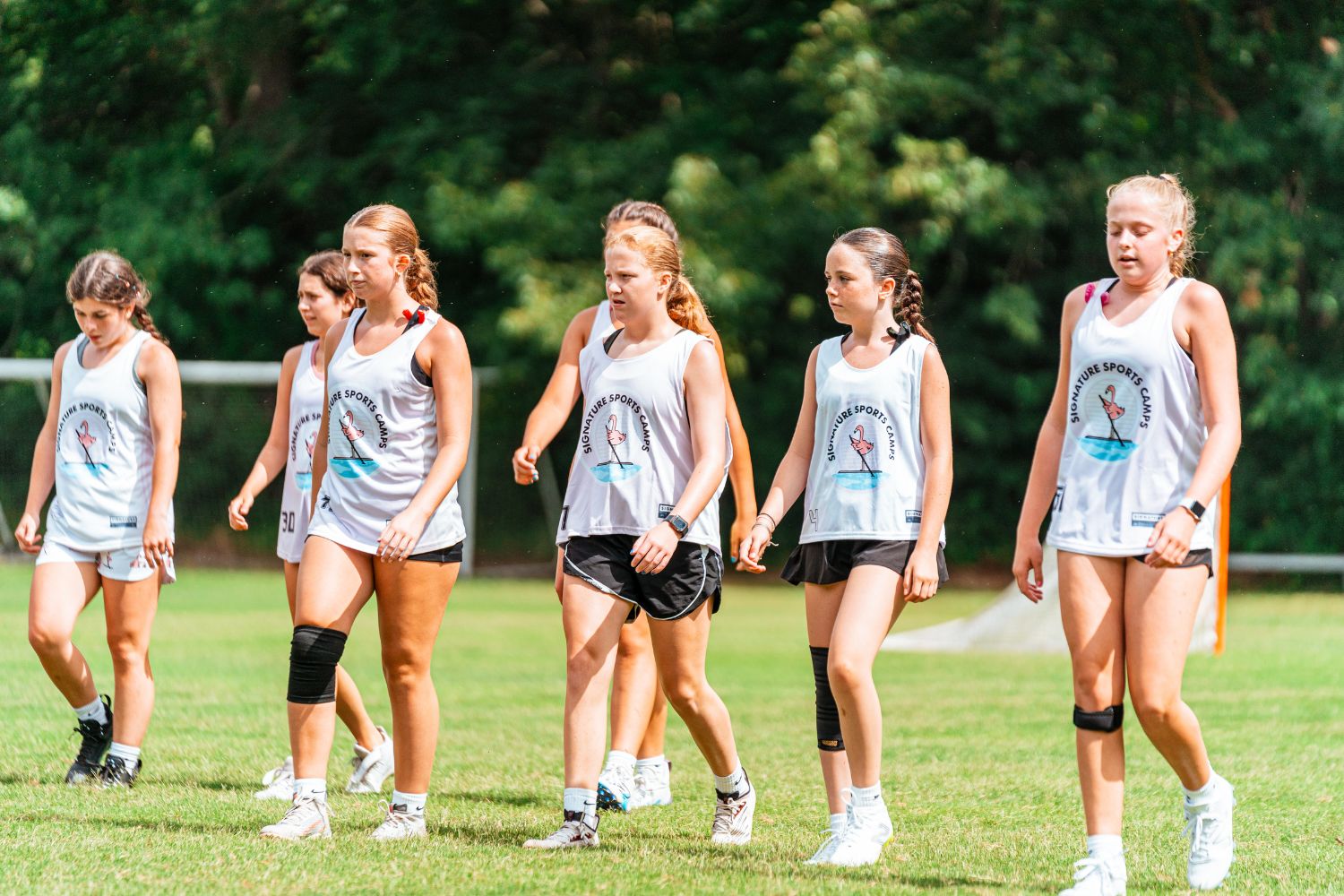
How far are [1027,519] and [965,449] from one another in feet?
60.2

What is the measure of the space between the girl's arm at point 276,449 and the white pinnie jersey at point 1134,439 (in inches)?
136

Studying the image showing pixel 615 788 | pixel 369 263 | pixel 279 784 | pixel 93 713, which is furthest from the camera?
pixel 93 713

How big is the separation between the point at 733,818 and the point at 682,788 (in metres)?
1.31

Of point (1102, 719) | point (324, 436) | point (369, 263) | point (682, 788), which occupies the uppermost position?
point (369, 263)

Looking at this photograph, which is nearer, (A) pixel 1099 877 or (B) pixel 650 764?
(A) pixel 1099 877

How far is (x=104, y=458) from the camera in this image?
263 inches

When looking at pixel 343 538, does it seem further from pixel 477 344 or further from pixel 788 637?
pixel 477 344

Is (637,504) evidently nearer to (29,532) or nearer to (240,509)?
(240,509)

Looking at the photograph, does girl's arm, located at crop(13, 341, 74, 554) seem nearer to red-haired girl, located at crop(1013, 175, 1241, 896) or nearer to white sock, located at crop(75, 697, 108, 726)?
white sock, located at crop(75, 697, 108, 726)

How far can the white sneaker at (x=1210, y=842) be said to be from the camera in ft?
16.0

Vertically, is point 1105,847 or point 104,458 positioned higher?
point 104,458

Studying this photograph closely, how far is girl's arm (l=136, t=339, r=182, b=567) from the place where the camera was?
6570 millimetres

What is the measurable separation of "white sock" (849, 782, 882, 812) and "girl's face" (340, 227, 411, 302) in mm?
2176

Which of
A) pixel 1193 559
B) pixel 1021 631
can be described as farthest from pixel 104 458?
pixel 1021 631
